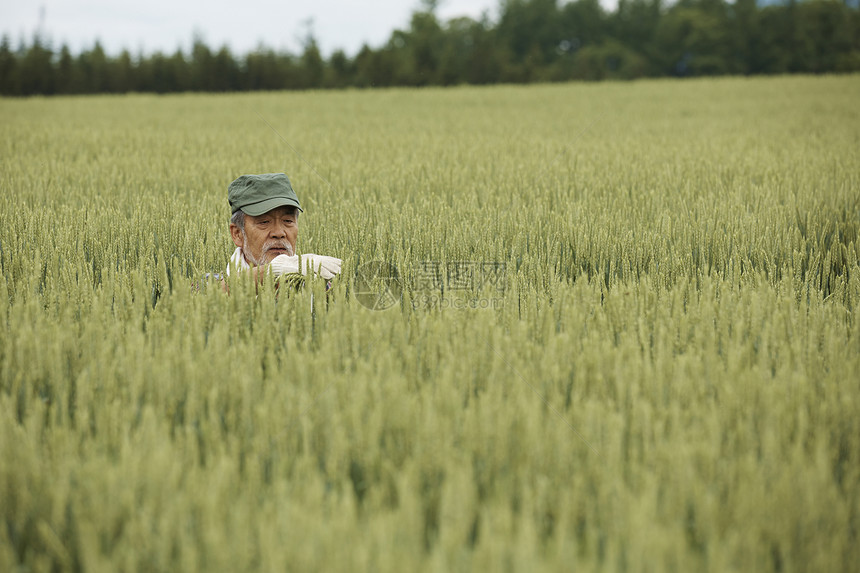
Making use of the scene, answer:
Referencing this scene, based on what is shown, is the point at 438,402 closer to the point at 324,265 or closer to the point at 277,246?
the point at 324,265

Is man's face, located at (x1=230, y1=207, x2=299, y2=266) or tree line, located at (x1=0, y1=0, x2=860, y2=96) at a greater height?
tree line, located at (x1=0, y1=0, x2=860, y2=96)

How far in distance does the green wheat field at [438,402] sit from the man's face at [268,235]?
8.4 inches

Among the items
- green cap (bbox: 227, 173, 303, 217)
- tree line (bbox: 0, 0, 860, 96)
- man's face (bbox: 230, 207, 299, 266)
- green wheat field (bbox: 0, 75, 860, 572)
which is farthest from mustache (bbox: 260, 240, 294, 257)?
tree line (bbox: 0, 0, 860, 96)

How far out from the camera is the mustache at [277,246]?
2.49 m

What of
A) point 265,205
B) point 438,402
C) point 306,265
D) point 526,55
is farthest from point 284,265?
point 526,55

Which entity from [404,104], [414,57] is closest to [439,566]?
[404,104]

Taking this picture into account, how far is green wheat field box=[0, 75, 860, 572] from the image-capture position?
3.52 feet

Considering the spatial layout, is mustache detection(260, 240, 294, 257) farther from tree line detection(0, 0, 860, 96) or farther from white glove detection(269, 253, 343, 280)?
tree line detection(0, 0, 860, 96)

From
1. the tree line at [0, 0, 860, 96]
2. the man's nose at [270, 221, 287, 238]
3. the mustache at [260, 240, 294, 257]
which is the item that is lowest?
the mustache at [260, 240, 294, 257]

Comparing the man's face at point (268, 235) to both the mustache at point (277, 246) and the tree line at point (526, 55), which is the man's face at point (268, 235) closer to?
the mustache at point (277, 246)

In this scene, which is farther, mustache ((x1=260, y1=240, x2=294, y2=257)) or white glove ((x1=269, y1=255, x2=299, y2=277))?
mustache ((x1=260, y1=240, x2=294, y2=257))

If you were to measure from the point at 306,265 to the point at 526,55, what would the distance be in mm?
51281

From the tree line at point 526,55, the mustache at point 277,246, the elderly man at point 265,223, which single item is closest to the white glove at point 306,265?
the elderly man at point 265,223

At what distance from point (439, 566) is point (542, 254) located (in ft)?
6.33
